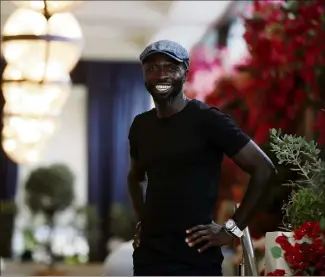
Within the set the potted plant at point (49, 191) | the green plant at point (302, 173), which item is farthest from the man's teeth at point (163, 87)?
the potted plant at point (49, 191)

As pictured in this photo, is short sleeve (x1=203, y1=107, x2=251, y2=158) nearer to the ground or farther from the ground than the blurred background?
nearer to the ground

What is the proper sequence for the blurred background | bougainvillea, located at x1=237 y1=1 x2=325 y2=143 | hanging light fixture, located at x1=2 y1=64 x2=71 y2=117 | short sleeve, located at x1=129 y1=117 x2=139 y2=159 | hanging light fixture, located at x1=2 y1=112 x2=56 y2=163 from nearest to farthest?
1. short sleeve, located at x1=129 y1=117 x2=139 y2=159
2. bougainvillea, located at x1=237 y1=1 x2=325 y2=143
3. the blurred background
4. hanging light fixture, located at x1=2 y1=64 x2=71 y2=117
5. hanging light fixture, located at x1=2 y1=112 x2=56 y2=163

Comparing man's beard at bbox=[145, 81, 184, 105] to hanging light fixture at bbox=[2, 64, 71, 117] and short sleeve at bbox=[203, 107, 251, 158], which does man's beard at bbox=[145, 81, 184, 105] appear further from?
hanging light fixture at bbox=[2, 64, 71, 117]

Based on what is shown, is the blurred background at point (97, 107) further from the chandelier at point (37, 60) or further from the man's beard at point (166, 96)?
the man's beard at point (166, 96)

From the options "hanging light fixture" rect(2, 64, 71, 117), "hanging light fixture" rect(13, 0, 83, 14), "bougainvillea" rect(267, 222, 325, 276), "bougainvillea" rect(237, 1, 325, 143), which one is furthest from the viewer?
"hanging light fixture" rect(2, 64, 71, 117)

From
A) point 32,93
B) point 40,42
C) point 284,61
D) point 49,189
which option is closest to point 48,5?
point 40,42

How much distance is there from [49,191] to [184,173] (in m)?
6.21

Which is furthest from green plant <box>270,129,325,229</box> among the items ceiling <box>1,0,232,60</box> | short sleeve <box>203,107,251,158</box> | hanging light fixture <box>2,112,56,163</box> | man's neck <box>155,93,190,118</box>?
hanging light fixture <box>2,112,56,163</box>

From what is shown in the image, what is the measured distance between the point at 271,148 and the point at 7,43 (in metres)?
2.20

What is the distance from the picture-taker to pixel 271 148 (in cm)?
174

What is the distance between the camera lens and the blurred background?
11.2ft

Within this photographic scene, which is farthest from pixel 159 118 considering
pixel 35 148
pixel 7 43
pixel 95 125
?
pixel 95 125

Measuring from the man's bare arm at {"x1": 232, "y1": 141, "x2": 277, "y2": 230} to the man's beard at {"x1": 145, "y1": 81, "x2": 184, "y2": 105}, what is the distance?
17cm

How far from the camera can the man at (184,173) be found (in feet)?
5.23
